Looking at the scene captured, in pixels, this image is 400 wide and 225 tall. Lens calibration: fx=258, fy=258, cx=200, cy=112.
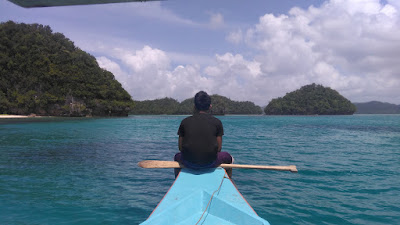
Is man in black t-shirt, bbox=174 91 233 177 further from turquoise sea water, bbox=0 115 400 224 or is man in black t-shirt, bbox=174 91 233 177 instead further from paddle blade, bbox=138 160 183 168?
turquoise sea water, bbox=0 115 400 224

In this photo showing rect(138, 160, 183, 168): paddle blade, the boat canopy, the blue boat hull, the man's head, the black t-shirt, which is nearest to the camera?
the blue boat hull

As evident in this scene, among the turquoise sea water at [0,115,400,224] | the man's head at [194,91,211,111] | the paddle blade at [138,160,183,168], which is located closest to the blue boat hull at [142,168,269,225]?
the paddle blade at [138,160,183,168]

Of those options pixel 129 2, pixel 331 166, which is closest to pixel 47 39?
pixel 129 2

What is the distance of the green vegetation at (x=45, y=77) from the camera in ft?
274

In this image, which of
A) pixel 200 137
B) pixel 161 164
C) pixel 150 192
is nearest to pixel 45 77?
pixel 150 192

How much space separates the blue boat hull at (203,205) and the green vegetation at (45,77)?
307 feet

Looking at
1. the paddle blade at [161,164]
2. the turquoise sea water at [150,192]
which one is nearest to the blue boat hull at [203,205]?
the paddle blade at [161,164]

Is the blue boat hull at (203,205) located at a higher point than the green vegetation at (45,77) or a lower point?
lower

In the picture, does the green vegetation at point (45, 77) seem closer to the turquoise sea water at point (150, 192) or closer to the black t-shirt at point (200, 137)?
the turquoise sea water at point (150, 192)

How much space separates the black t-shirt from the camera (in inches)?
182

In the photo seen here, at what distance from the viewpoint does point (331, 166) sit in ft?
37.0

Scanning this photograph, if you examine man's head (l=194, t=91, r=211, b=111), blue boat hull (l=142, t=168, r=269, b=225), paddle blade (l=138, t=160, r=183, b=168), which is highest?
man's head (l=194, t=91, r=211, b=111)

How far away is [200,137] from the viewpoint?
4.62 meters

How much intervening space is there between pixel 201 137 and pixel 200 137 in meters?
0.02
